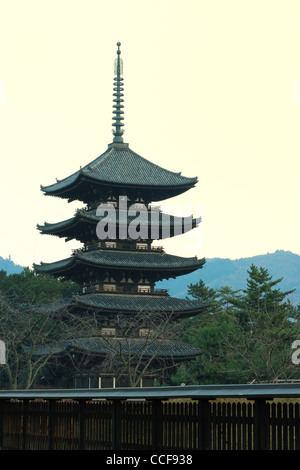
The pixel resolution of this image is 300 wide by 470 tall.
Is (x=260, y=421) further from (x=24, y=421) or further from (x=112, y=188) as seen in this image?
(x=112, y=188)

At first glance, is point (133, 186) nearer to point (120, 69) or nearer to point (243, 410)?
point (120, 69)

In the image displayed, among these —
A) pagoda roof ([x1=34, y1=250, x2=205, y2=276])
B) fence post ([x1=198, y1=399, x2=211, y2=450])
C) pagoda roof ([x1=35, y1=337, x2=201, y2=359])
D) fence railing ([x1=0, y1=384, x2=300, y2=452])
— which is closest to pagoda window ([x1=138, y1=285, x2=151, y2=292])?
pagoda roof ([x1=34, y1=250, x2=205, y2=276])

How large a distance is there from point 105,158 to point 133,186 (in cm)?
370

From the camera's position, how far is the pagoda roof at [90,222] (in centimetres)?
5562

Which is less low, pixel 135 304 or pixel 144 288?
pixel 144 288

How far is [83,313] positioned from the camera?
54812mm

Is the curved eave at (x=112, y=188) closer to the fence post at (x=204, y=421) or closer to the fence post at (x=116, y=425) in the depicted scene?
the fence post at (x=116, y=425)

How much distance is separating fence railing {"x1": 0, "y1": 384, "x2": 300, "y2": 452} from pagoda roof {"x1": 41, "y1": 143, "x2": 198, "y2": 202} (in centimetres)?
3470

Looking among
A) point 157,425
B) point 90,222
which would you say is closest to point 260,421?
point 157,425

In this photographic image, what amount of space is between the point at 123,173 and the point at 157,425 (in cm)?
4188

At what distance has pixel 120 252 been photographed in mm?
56469

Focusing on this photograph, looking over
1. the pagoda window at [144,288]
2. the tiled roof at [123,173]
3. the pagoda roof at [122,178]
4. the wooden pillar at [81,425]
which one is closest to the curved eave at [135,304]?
the pagoda window at [144,288]

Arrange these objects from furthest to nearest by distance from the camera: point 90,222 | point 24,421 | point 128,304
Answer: point 90,222
point 128,304
point 24,421
